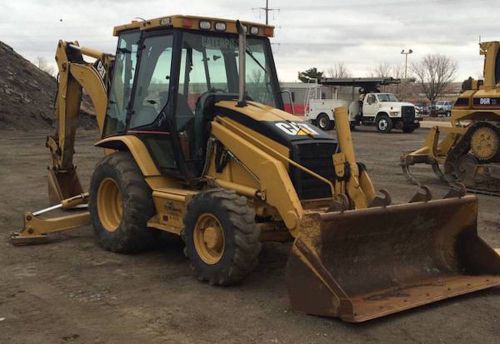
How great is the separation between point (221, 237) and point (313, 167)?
1.11m

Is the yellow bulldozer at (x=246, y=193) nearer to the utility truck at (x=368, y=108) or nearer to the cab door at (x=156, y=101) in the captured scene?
the cab door at (x=156, y=101)

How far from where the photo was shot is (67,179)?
9227 mm

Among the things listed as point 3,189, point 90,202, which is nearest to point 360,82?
point 3,189

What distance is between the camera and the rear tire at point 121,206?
6.61m

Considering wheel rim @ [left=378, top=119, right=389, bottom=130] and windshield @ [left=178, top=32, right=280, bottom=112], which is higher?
windshield @ [left=178, top=32, right=280, bottom=112]

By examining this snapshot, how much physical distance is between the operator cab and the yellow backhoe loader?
21.8ft

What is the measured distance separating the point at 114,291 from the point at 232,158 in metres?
1.67

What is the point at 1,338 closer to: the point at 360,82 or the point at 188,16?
the point at 188,16

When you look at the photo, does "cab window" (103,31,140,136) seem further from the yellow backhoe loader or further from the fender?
the yellow backhoe loader

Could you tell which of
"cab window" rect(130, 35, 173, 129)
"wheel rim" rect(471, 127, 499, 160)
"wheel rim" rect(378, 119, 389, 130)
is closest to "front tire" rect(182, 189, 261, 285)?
"cab window" rect(130, 35, 173, 129)

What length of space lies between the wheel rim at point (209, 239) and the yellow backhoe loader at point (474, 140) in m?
7.82

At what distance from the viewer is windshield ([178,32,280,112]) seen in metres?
6.46

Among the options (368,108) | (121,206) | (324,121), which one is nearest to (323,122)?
(324,121)

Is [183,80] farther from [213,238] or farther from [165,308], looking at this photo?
[165,308]
